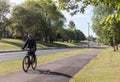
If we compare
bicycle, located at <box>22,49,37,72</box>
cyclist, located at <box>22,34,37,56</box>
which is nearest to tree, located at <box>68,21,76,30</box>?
bicycle, located at <box>22,49,37,72</box>

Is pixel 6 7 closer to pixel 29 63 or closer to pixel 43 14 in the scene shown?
pixel 43 14

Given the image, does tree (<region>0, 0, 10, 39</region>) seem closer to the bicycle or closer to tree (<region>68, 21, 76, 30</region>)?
the bicycle

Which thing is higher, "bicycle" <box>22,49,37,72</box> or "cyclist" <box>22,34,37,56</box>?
"cyclist" <box>22,34,37,56</box>

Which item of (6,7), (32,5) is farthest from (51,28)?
(6,7)

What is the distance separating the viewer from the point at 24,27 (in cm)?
9575

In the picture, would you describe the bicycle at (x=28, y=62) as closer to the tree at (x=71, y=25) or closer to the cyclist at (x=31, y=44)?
the cyclist at (x=31, y=44)

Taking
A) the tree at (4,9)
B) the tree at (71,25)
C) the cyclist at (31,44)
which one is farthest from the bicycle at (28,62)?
the tree at (71,25)

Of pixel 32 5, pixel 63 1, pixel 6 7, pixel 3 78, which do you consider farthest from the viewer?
pixel 32 5

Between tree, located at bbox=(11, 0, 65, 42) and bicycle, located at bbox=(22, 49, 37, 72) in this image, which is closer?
bicycle, located at bbox=(22, 49, 37, 72)

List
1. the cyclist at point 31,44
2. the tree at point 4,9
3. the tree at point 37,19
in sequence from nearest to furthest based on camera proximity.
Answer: the cyclist at point 31,44
the tree at point 4,9
the tree at point 37,19

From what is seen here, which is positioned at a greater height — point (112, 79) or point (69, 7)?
point (69, 7)

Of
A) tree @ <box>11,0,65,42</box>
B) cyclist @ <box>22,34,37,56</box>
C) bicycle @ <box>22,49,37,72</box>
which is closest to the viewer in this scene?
bicycle @ <box>22,49,37,72</box>

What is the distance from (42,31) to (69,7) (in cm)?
8803

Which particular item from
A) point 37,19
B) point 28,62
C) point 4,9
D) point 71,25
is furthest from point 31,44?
point 71,25
